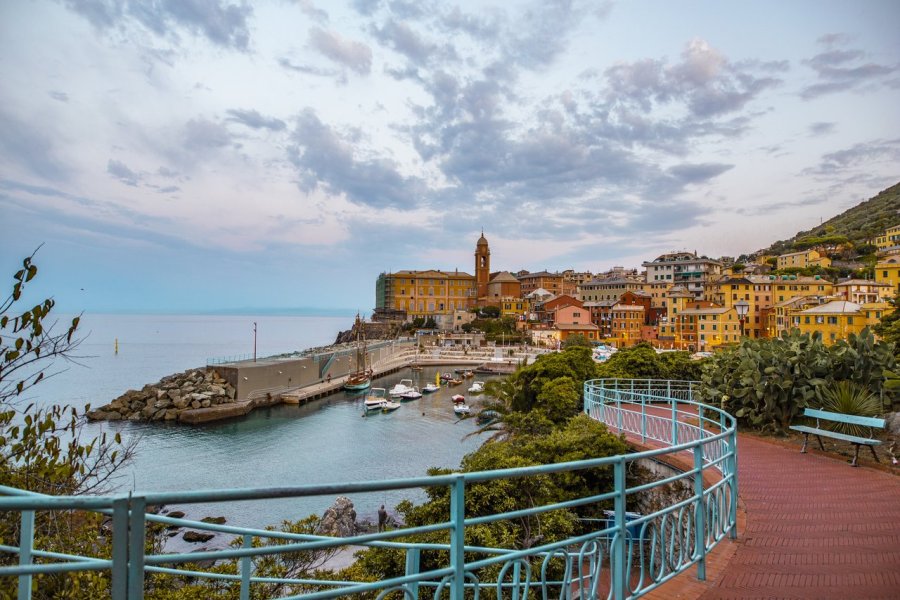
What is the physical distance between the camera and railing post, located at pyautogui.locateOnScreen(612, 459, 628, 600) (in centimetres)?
351

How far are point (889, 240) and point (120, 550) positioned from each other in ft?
388

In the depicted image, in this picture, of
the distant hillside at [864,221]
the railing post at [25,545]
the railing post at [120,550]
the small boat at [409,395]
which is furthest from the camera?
the distant hillside at [864,221]

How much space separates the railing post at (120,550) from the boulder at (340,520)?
15.9m

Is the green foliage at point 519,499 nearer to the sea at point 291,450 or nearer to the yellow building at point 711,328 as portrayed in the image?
the sea at point 291,450

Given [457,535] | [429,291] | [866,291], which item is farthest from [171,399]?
[429,291]

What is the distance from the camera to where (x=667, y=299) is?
79250 millimetres

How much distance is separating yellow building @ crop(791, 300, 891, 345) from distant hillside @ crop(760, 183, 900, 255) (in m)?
69.3

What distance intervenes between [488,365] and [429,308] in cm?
5694

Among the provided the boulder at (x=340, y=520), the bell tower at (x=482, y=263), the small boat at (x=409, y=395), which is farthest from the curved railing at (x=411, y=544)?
the bell tower at (x=482, y=263)

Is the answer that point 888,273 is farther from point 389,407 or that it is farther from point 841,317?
point 389,407

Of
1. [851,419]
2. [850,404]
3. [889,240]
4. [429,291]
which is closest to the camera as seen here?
[851,419]

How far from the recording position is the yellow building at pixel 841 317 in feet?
141

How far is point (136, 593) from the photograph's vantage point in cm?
186

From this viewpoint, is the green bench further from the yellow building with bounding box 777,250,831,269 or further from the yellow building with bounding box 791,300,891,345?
the yellow building with bounding box 777,250,831,269
